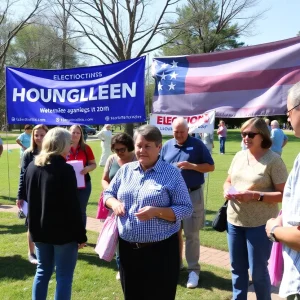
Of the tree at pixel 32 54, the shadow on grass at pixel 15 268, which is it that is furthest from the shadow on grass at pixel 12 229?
the tree at pixel 32 54

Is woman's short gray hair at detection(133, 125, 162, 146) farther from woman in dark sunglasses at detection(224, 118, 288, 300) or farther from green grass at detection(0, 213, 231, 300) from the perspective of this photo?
green grass at detection(0, 213, 231, 300)

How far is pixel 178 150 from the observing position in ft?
14.7

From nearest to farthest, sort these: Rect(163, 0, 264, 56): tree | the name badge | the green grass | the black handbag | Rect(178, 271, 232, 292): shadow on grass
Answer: the name badge → the black handbag → the green grass → Rect(178, 271, 232, 292): shadow on grass → Rect(163, 0, 264, 56): tree

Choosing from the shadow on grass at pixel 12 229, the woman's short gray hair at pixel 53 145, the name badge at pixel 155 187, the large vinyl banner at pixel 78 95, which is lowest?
the shadow on grass at pixel 12 229

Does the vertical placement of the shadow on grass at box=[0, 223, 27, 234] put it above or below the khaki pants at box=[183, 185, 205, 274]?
below

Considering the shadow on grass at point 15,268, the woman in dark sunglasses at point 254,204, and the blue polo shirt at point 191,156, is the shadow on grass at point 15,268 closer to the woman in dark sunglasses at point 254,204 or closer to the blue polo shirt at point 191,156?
the blue polo shirt at point 191,156

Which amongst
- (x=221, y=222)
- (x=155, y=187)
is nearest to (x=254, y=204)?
(x=221, y=222)

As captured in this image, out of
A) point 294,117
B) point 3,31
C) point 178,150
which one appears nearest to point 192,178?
point 178,150

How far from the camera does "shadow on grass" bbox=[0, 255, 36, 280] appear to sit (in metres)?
4.71

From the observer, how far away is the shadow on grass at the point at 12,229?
21.6 feet

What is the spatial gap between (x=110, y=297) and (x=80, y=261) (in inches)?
47.3

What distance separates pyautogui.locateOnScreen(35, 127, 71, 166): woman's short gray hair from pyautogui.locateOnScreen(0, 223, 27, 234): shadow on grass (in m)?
3.94

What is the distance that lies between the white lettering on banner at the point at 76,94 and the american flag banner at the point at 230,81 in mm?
737

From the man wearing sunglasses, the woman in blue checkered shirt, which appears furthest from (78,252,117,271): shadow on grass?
the man wearing sunglasses
